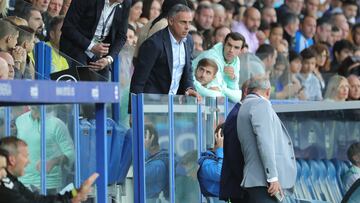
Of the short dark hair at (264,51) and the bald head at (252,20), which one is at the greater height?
the bald head at (252,20)

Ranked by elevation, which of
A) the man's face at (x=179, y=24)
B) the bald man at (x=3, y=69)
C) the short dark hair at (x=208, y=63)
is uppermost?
the man's face at (x=179, y=24)

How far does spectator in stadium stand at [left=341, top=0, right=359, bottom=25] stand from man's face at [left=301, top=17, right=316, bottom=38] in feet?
7.52

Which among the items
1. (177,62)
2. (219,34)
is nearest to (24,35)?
(177,62)

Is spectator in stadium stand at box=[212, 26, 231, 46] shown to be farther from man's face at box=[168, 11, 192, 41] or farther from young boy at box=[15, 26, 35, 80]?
young boy at box=[15, 26, 35, 80]

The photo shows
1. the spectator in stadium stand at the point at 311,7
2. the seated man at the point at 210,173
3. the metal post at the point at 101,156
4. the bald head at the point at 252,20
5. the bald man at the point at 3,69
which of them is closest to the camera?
the metal post at the point at 101,156

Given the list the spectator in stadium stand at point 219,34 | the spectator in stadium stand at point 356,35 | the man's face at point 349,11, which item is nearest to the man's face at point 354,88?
the spectator in stadium stand at point 219,34

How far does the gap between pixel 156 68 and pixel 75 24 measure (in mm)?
967

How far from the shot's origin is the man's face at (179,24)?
1267 centimetres

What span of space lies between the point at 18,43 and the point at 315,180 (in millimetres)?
3871

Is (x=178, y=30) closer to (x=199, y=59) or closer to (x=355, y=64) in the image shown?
(x=199, y=59)

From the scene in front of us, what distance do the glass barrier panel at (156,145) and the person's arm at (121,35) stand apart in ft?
3.60

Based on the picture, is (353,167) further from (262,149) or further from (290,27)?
(290,27)

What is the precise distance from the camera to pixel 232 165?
11133 mm

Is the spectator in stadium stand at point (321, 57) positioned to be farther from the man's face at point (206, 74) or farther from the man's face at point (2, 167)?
the man's face at point (2, 167)
